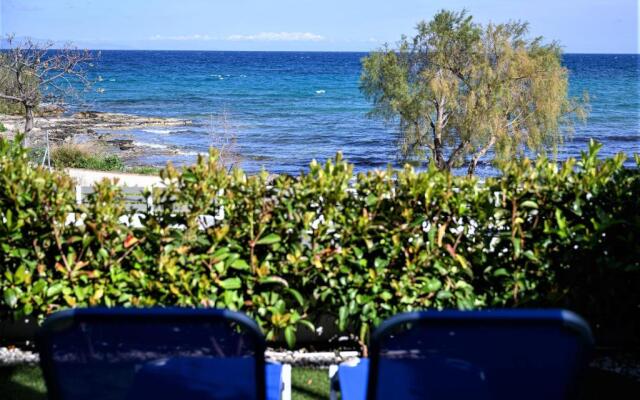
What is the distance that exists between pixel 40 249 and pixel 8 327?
85cm

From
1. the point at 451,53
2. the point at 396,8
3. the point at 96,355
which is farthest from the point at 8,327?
the point at 396,8

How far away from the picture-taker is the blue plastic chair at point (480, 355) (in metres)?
1.75

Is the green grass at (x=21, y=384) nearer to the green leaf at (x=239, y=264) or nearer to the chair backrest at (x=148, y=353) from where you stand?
the green leaf at (x=239, y=264)

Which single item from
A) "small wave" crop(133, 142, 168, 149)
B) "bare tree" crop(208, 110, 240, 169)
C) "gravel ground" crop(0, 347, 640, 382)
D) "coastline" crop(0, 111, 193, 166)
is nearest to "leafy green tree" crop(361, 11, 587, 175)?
"bare tree" crop(208, 110, 240, 169)

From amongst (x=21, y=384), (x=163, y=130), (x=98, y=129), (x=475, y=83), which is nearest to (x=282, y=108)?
(x=163, y=130)

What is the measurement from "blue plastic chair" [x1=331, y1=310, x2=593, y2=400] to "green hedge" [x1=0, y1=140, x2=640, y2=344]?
2068 millimetres

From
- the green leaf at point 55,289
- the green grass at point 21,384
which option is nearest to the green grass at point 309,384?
the green grass at point 21,384

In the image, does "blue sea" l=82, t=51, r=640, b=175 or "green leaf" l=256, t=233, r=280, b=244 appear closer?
"green leaf" l=256, t=233, r=280, b=244

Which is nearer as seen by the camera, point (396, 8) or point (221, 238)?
point (221, 238)

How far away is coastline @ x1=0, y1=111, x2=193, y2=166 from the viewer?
3198 cm

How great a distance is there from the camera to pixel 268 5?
87750mm

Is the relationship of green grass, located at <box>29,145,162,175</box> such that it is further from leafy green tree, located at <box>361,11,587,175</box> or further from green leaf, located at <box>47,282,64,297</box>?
green leaf, located at <box>47,282,64,297</box>

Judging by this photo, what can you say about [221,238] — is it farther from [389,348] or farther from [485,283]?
[389,348]

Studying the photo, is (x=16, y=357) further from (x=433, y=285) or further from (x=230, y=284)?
(x=433, y=285)
